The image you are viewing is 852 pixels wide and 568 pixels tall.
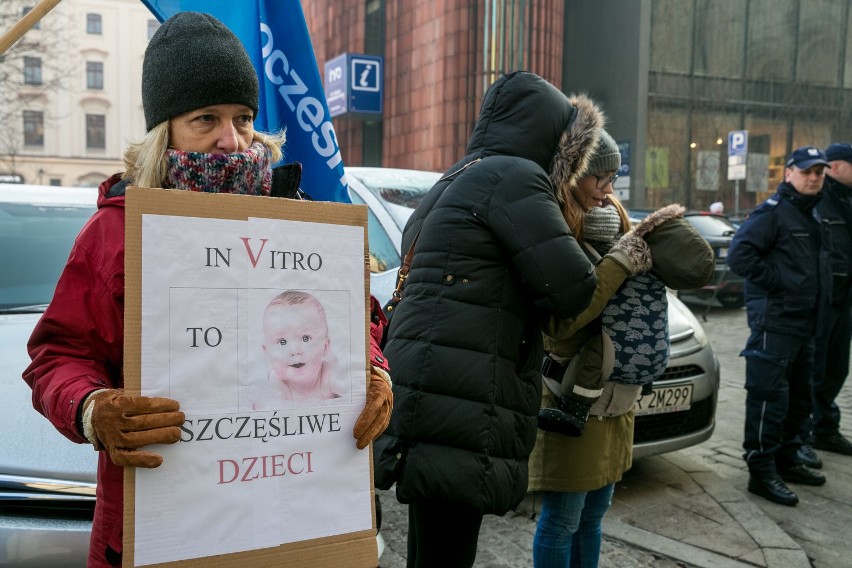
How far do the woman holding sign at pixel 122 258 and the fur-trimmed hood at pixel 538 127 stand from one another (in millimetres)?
774

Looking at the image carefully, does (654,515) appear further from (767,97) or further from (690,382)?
(767,97)

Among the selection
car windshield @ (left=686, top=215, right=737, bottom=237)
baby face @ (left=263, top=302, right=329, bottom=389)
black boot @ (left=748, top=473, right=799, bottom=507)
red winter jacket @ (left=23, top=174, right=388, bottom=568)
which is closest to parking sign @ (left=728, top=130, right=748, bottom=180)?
car windshield @ (left=686, top=215, right=737, bottom=237)

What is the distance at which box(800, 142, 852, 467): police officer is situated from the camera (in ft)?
16.0

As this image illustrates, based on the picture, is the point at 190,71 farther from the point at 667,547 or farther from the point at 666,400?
the point at 666,400

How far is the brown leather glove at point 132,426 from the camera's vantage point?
1259 millimetres

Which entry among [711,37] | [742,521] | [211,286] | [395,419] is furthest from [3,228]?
[711,37]

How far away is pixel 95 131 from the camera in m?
58.7

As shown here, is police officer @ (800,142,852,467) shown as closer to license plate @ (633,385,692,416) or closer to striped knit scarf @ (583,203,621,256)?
license plate @ (633,385,692,416)

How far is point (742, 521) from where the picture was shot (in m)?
3.90

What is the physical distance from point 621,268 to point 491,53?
25748mm

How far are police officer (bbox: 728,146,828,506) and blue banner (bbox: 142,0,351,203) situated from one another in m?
2.69

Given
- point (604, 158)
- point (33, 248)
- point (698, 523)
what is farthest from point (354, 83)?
point (604, 158)

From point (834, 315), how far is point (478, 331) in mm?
4004

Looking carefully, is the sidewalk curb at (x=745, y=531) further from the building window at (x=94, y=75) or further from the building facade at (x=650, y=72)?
the building window at (x=94, y=75)
